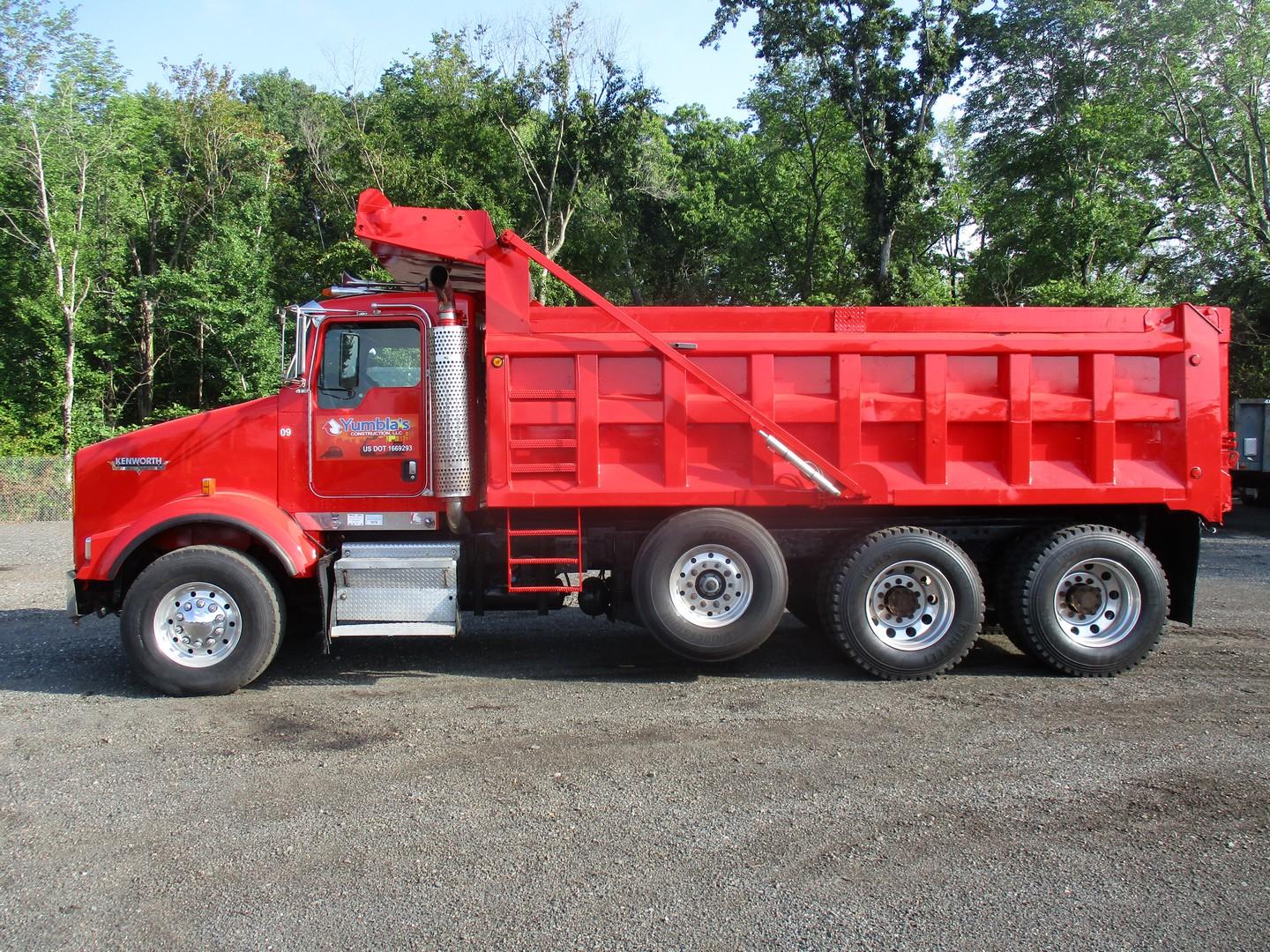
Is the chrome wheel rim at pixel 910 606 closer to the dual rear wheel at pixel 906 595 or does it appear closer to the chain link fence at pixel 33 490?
the dual rear wheel at pixel 906 595

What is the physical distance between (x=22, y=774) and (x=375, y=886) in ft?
8.44

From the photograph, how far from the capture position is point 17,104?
78.1ft

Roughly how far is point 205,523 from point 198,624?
0.74m

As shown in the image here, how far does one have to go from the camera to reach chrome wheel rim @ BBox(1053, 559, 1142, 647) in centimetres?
669

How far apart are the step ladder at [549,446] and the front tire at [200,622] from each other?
1.97 meters

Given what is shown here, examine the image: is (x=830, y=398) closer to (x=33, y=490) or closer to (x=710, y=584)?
(x=710, y=584)

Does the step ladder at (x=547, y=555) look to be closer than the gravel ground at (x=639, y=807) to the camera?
No

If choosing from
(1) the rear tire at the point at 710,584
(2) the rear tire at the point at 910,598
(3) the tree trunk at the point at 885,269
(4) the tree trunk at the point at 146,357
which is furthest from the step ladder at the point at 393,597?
(4) the tree trunk at the point at 146,357

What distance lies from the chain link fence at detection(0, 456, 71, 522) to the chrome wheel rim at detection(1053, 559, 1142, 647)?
848 inches

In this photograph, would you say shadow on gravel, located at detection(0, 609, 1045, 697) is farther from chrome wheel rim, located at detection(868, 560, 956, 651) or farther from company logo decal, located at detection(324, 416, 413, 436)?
company logo decal, located at detection(324, 416, 413, 436)

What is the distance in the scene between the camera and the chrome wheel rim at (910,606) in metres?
6.59

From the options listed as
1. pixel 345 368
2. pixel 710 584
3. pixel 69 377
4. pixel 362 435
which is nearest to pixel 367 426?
pixel 362 435

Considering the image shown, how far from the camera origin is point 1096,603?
266 inches

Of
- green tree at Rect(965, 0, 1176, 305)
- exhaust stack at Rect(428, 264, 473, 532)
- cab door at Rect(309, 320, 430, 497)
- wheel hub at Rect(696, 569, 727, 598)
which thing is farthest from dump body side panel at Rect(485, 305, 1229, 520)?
green tree at Rect(965, 0, 1176, 305)
